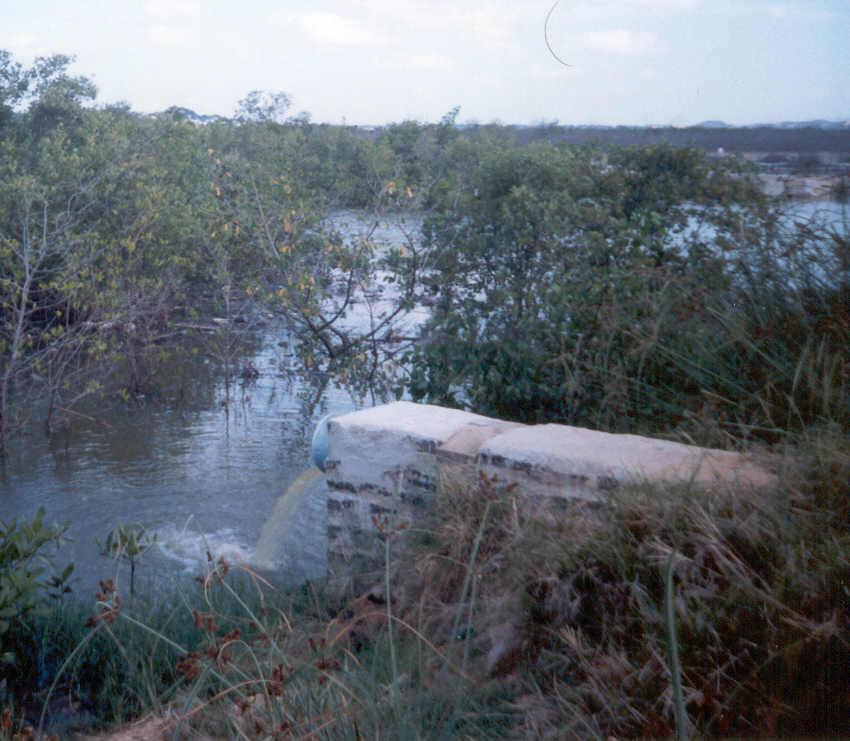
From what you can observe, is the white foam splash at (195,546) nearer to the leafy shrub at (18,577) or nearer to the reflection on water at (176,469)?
the reflection on water at (176,469)

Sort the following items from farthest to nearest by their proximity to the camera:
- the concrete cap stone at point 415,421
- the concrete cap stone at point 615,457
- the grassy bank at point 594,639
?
the concrete cap stone at point 415,421 < the concrete cap stone at point 615,457 < the grassy bank at point 594,639

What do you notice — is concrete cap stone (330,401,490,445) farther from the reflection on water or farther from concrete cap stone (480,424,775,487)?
the reflection on water

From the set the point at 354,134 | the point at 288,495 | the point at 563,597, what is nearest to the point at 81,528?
the point at 288,495

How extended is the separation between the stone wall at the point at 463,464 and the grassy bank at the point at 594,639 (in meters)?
0.19

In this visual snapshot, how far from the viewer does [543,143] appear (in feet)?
34.0

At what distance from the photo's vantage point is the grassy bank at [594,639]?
2.49 meters

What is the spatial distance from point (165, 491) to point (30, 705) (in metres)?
3.88

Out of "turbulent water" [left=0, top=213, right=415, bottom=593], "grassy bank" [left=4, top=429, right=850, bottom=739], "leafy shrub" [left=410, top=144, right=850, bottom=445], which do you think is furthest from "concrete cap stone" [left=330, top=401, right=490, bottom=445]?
"turbulent water" [left=0, top=213, right=415, bottom=593]

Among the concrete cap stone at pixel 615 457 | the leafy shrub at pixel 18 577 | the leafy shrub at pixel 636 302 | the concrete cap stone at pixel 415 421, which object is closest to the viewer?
the concrete cap stone at pixel 615 457

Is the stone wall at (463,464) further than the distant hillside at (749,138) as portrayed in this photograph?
No

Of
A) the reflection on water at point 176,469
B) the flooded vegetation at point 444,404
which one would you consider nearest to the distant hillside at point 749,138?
the flooded vegetation at point 444,404

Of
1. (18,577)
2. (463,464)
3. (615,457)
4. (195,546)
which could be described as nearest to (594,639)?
(615,457)

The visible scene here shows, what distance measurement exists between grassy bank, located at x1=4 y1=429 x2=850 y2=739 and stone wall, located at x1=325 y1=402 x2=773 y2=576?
7.5 inches

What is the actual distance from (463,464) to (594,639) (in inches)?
57.2
